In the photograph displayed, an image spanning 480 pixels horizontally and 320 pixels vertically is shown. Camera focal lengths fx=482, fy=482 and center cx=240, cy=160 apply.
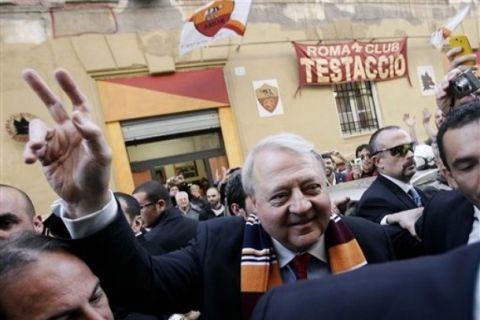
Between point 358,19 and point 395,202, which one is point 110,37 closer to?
point 358,19

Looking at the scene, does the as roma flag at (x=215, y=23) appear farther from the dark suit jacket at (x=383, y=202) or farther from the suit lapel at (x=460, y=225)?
the suit lapel at (x=460, y=225)

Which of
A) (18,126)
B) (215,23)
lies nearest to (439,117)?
(215,23)

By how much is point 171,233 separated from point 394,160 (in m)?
1.68

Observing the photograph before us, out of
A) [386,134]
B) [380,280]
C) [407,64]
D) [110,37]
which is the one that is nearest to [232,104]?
[110,37]

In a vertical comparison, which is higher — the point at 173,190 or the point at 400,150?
the point at 400,150

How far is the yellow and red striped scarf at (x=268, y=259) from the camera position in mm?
1683

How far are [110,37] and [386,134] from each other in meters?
7.04

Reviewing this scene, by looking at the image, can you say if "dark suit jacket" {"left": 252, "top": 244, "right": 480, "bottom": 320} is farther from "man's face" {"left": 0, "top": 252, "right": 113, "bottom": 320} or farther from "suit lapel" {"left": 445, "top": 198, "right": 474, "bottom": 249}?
"suit lapel" {"left": 445, "top": 198, "right": 474, "bottom": 249}

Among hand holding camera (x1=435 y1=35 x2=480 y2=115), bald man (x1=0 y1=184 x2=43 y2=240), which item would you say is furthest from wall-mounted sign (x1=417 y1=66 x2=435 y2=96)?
bald man (x1=0 y1=184 x2=43 y2=240)

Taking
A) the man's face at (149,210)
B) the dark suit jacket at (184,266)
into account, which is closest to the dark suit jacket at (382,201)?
the dark suit jacket at (184,266)

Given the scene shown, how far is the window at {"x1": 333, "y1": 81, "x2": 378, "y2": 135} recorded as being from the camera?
454 inches

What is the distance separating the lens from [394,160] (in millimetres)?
3418

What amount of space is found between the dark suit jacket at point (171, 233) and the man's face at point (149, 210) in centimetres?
13

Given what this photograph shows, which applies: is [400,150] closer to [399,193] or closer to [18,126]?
[399,193]
